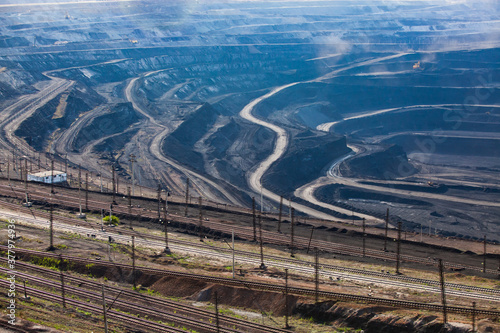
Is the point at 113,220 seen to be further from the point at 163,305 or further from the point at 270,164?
the point at 270,164

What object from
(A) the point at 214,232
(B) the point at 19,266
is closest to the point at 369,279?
(A) the point at 214,232

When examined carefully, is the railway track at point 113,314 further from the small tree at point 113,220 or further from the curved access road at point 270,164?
the curved access road at point 270,164

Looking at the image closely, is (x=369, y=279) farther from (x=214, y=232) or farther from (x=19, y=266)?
(x=19, y=266)

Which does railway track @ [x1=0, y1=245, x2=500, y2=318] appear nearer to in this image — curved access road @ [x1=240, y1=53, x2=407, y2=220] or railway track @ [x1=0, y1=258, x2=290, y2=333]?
railway track @ [x1=0, y1=258, x2=290, y2=333]

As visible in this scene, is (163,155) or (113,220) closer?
(113,220)

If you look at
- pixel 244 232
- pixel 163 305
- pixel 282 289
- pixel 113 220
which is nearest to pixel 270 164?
pixel 244 232
